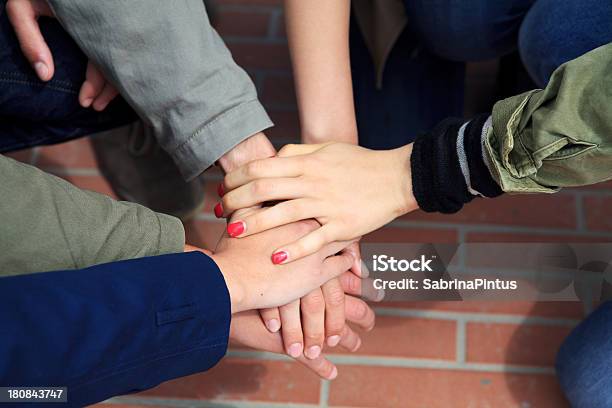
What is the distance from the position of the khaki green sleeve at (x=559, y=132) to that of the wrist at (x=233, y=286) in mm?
346

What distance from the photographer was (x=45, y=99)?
1.19 m

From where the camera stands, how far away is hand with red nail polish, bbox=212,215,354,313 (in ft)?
3.46

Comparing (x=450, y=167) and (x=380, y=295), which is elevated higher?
(x=450, y=167)

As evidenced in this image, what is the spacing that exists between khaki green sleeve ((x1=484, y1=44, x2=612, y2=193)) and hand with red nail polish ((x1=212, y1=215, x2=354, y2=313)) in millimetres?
265

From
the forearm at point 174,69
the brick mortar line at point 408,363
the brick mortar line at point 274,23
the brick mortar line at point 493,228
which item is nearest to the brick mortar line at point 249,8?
the brick mortar line at point 274,23

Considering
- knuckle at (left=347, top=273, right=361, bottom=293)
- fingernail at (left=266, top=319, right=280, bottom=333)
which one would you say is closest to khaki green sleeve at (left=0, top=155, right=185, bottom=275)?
fingernail at (left=266, top=319, right=280, bottom=333)

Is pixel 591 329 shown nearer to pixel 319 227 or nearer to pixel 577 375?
pixel 577 375

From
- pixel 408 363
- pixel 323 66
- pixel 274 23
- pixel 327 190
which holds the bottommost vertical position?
pixel 408 363

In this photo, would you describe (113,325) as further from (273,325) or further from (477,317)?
(477,317)

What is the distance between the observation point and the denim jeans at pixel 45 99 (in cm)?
117

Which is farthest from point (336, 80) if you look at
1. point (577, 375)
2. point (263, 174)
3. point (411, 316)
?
point (577, 375)

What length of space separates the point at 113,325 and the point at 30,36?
486mm

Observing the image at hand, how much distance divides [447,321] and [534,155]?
1.59 ft

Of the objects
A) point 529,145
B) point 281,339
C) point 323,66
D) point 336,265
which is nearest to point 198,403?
point 281,339
